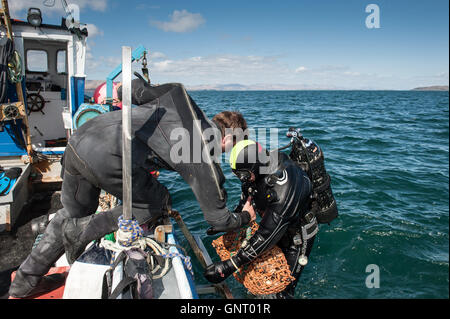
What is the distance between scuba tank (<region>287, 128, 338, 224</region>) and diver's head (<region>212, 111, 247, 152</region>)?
103cm

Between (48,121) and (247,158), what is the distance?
25.9ft

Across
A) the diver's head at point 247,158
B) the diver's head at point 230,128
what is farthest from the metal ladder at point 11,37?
the diver's head at point 247,158

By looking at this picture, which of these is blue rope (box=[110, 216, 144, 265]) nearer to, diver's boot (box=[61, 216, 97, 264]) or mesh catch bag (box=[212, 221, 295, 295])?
diver's boot (box=[61, 216, 97, 264])

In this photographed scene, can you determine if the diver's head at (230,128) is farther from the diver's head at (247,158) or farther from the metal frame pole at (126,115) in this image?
the metal frame pole at (126,115)

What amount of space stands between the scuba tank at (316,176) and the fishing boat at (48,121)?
5.90 feet

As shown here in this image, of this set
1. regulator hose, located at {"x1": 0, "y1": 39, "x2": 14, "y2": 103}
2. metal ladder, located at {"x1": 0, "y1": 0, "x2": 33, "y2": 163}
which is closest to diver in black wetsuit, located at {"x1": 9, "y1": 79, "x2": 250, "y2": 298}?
regulator hose, located at {"x1": 0, "y1": 39, "x2": 14, "y2": 103}

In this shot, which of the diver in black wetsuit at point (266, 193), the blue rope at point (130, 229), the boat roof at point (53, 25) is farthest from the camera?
the boat roof at point (53, 25)

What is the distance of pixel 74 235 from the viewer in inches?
107

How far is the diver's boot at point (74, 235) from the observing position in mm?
2711

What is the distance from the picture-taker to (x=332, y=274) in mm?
4824

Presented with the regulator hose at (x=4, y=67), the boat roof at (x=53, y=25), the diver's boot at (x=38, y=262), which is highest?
the boat roof at (x=53, y=25)
